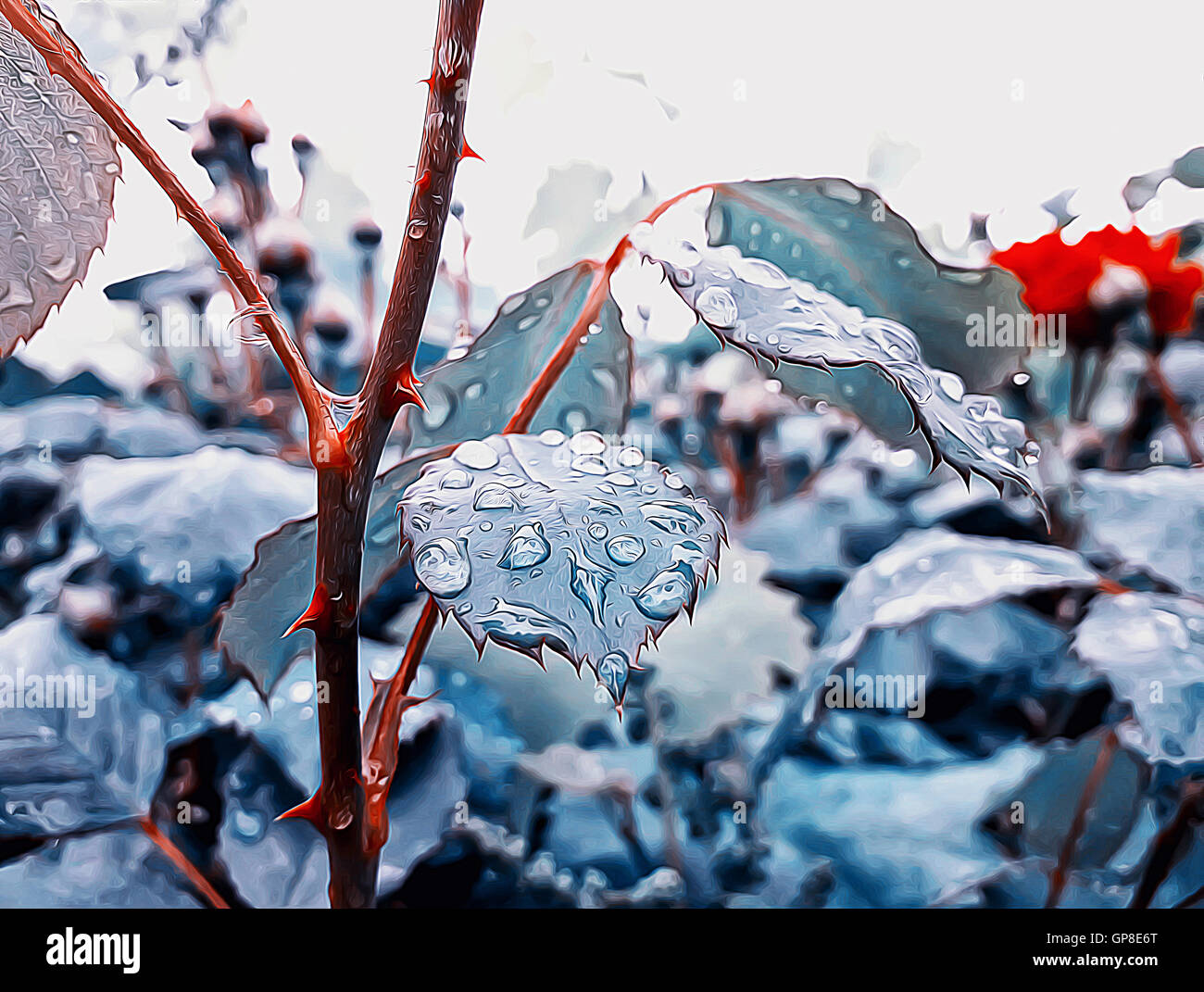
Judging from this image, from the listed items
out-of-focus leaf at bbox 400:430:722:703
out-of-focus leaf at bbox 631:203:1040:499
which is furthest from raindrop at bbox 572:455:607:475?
out-of-focus leaf at bbox 631:203:1040:499

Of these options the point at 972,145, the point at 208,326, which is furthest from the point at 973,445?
the point at 208,326

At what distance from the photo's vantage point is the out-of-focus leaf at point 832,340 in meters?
0.47

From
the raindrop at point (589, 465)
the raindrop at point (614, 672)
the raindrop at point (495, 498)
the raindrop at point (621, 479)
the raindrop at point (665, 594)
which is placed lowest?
the raindrop at point (614, 672)

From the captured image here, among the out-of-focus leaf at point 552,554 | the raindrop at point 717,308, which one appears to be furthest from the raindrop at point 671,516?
the raindrop at point 717,308

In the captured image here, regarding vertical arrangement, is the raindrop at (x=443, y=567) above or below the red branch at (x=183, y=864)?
above

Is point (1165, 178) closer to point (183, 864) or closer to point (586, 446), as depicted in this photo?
point (586, 446)

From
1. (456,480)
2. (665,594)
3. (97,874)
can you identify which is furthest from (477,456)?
(97,874)

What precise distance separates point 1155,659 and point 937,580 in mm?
160

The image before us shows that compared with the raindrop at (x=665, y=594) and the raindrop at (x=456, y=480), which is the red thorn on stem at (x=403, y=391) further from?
the raindrop at (x=665, y=594)

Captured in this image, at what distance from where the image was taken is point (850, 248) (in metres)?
0.59

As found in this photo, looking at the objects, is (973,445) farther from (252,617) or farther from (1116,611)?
(252,617)

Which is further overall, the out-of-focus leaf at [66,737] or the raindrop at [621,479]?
the out-of-focus leaf at [66,737]

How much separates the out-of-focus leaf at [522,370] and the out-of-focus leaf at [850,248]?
0.11 metres
